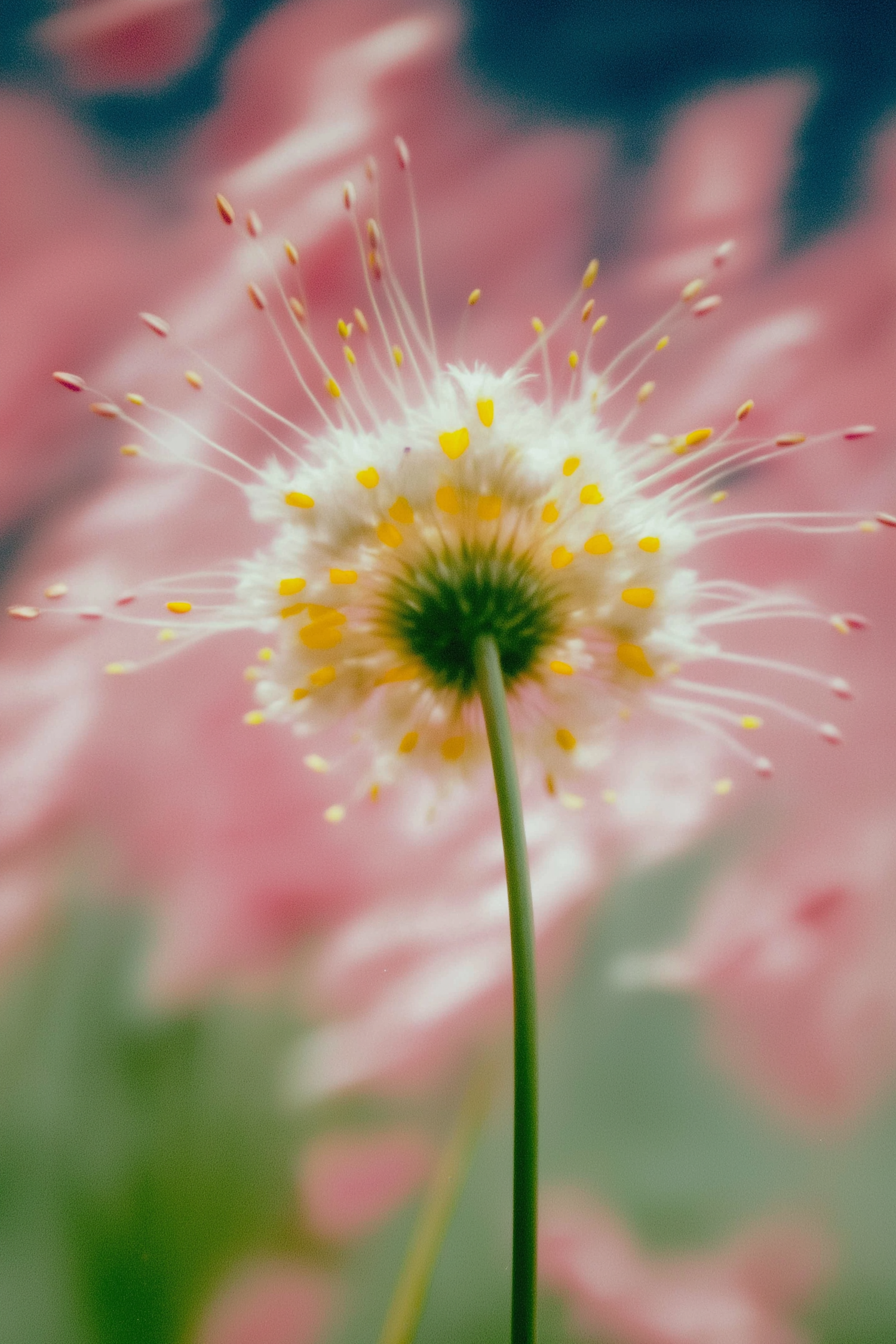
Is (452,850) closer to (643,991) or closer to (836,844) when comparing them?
(643,991)

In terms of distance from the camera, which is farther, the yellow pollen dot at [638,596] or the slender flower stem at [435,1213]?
the slender flower stem at [435,1213]

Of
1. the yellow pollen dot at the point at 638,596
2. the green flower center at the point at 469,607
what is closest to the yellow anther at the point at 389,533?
the green flower center at the point at 469,607

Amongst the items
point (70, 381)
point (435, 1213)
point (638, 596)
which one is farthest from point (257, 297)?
point (435, 1213)

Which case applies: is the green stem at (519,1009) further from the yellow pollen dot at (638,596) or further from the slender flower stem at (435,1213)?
the slender flower stem at (435,1213)

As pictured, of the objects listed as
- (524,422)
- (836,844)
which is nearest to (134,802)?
(524,422)

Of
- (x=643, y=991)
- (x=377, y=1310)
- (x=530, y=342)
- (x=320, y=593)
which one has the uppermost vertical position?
(x=530, y=342)
